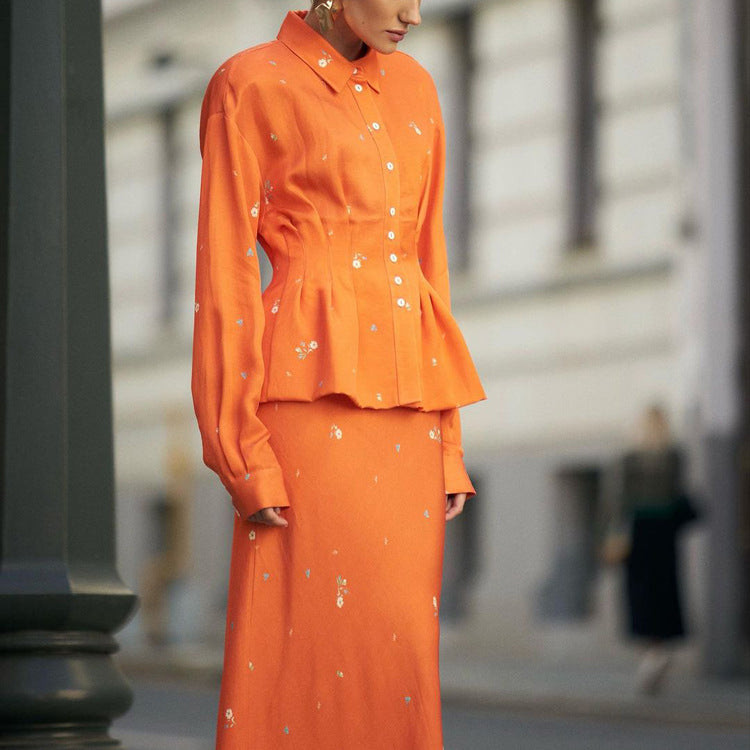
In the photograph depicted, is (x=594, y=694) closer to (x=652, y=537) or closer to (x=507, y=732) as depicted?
(x=652, y=537)

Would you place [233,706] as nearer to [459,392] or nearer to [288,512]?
[288,512]

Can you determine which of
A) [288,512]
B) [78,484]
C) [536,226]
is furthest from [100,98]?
[536,226]

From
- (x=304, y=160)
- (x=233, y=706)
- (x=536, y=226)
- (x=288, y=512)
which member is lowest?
(x=233, y=706)

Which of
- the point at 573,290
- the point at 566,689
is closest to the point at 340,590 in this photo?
the point at 566,689

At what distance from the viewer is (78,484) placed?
16.8 feet

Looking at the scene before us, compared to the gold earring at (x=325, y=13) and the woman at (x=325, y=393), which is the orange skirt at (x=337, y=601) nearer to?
the woman at (x=325, y=393)

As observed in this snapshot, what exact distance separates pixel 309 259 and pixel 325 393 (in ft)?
0.96

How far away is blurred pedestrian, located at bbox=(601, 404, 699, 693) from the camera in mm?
14406

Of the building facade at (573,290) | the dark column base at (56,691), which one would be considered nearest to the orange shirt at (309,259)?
the dark column base at (56,691)

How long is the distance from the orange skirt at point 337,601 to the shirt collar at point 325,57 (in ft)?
2.21

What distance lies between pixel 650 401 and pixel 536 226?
2.67 metres

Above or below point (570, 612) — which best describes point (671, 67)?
above

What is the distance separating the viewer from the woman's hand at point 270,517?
3.90 meters

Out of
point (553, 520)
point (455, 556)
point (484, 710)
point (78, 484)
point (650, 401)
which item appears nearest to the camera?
point (78, 484)
